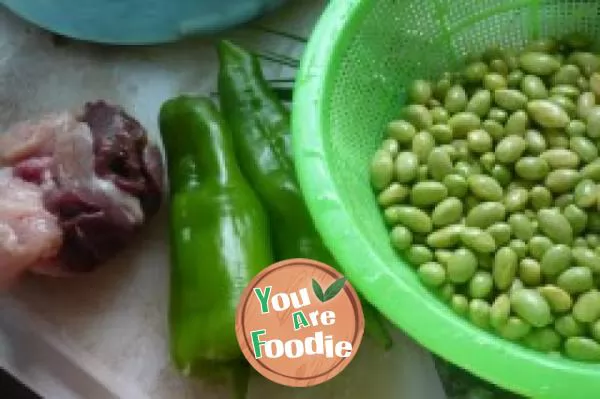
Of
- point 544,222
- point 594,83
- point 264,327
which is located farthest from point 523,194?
point 264,327

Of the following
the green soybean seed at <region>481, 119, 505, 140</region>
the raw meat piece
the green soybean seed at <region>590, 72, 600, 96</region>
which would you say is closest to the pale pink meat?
the raw meat piece

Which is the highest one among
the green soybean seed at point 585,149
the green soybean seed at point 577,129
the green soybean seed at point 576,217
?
the green soybean seed at point 577,129

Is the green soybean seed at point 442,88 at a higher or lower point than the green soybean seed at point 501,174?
higher

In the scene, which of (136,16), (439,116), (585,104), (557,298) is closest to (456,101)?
Result: (439,116)

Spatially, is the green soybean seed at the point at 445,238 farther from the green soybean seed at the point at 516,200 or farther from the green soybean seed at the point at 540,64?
the green soybean seed at the point at 540,64

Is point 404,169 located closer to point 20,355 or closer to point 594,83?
point 594,83

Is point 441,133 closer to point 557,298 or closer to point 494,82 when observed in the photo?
point 494,82

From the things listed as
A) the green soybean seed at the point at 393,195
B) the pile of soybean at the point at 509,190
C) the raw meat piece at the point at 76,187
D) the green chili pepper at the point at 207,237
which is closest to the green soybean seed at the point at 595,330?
the pile of soybean at the point at 509,190
